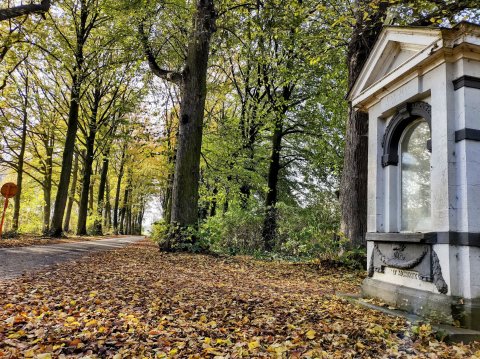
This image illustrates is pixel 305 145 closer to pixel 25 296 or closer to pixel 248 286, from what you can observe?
pixel 248 286

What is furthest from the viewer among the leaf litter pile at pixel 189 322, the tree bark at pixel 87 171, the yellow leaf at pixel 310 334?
the tree bark at pixel 87 171

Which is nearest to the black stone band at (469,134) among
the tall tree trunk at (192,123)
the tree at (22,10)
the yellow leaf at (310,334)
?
the yellow leaf at (310,334)

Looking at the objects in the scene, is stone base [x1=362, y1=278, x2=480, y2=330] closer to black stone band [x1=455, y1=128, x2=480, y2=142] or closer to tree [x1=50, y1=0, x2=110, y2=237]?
black stone band [x1=455, y1=128, x2=480, y2=142]

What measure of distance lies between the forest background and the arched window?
2.68m

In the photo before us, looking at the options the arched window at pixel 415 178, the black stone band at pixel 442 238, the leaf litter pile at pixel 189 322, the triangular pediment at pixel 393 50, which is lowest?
the leaf litter pile at pixel 189 322

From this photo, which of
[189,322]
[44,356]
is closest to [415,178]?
[189,322]

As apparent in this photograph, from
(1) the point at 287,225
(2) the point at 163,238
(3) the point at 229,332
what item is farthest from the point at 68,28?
(3) the point at 229,332

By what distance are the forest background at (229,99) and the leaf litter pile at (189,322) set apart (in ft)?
14.9

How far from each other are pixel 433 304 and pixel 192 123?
29.3 ft

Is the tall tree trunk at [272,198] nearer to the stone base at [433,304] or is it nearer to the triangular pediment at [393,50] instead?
the triangular pediment at [393,50]

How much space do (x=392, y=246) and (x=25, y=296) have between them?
539cm

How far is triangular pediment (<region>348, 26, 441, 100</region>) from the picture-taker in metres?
5.07

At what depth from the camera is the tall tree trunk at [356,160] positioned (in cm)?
980

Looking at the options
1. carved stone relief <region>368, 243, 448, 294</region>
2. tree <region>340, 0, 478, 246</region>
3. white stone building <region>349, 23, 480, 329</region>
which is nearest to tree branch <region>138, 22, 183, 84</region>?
tree <region>340, 0, 478, 246</region>
